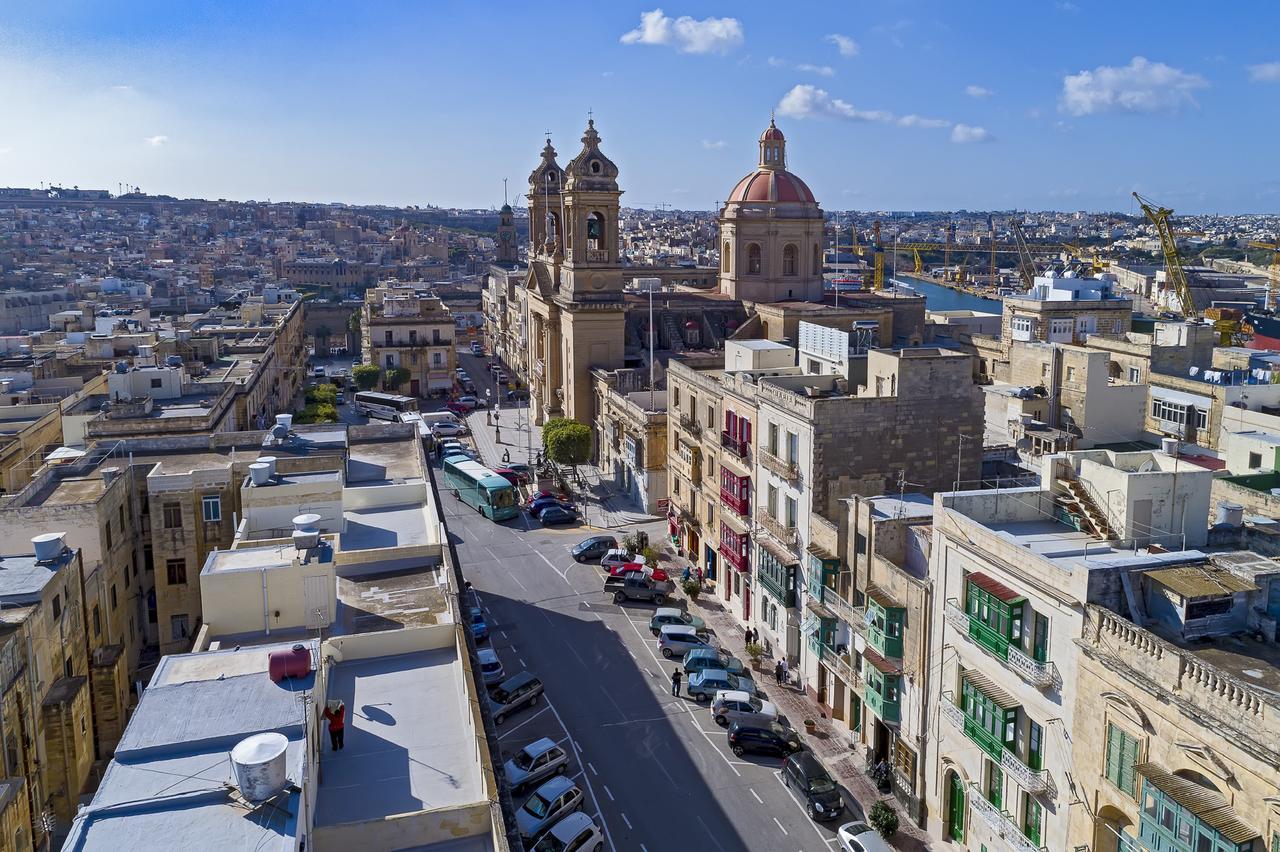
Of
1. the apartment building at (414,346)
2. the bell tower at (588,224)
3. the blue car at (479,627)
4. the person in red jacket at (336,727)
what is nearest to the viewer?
the person in red jacket at (336,727)

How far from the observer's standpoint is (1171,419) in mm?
36062

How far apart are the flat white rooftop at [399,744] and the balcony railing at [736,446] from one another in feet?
50.6

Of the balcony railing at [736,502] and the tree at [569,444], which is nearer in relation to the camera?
the balcony railing at [736,502]

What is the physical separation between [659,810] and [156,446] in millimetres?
17721

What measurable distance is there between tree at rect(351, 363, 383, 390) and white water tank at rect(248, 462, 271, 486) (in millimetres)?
47749

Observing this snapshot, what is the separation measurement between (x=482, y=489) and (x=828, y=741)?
917 inches

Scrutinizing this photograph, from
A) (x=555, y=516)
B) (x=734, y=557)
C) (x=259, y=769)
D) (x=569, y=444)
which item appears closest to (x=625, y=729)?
(x=734, y=557)

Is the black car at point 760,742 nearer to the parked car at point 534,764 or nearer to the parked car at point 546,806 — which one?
the parked car at point 534,764

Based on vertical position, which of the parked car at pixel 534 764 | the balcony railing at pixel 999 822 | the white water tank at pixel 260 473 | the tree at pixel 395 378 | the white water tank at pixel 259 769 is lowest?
the parked car at pixel 534 764

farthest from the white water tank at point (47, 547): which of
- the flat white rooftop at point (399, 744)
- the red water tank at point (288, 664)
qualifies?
the red water tank at point (288, 664)

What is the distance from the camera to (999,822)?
63.3ft

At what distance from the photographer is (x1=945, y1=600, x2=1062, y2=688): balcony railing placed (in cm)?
1772

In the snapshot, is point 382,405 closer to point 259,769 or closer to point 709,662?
point 709,662

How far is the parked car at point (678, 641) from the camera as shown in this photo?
103 ft
